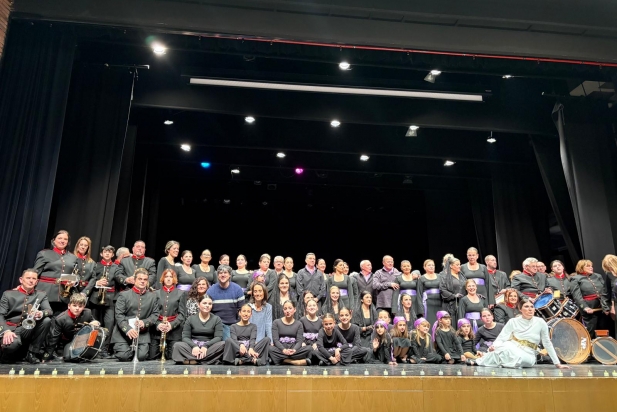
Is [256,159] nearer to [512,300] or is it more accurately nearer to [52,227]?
[52,227]

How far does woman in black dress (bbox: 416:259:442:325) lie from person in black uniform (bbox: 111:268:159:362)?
3494mm

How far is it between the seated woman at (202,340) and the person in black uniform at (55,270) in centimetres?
151

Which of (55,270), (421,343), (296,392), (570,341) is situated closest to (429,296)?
(421,343)

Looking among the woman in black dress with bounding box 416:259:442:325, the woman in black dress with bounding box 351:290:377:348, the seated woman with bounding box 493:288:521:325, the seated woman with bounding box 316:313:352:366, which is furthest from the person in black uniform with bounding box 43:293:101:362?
the seated woman with bounding box 493:288:521:325

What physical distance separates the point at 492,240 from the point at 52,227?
9.41 meters

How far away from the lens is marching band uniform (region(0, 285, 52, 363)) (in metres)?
4.71

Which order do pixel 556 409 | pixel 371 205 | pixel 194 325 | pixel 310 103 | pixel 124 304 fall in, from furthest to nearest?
pixel 371 205, pixel 310 103, pixel 124 304, pixel 194 325, pixel 556 409

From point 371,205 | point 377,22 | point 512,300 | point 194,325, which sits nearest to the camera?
point 194,325

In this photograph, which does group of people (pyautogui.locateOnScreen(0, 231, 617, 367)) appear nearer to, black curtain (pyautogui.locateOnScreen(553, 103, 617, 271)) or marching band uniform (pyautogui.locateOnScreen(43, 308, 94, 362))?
marching band uniform (pyautogui.locateOnScreen(43, 308, 94, 362))

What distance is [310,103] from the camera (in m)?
8.62

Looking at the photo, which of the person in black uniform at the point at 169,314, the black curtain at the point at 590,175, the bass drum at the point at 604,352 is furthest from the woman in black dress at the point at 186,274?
the black curtain at the point at 590,175

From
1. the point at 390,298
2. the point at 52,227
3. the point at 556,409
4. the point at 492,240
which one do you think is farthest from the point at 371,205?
the point at 556,409

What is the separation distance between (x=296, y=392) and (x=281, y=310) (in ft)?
8.76

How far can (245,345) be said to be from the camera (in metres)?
4.87
